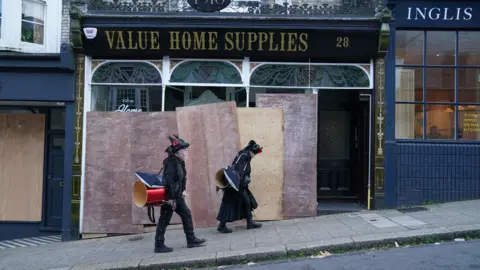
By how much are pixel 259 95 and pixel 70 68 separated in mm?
3985

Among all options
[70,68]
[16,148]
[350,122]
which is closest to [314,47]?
[350,122]

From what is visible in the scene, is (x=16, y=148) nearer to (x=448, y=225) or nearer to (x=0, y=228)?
(x=0, y=228)

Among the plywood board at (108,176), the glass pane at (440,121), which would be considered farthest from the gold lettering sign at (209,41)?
the glass pane at (440,121)

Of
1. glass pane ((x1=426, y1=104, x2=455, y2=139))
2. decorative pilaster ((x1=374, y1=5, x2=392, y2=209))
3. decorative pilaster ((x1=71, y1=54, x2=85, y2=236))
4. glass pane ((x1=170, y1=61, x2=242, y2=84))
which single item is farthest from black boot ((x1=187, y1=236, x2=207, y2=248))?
glass pane ((x1=426, y1=104, x2=455, y2=139))

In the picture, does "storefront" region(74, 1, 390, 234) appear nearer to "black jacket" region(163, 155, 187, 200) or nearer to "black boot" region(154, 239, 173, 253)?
"black boot" region(154, 239, 173, 253)

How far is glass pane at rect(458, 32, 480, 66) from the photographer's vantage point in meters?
10.3

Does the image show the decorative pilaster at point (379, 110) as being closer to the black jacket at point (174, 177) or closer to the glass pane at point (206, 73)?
the glass pane at point (206, 73)

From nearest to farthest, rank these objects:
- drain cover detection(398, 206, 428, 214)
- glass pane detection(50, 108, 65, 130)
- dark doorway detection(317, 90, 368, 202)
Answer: drain cover detection(398, 206, 428, 214) < glass pane detection(50, 108, 65, 130) < dark doorway detection(317, 90, 368, 202)

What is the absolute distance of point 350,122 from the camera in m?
11.7

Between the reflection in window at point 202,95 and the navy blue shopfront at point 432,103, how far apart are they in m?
3.28

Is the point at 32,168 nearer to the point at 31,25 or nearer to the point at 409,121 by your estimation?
the point at 31,25

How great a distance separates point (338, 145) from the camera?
464 inches

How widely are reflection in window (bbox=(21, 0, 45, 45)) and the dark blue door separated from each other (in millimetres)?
2262

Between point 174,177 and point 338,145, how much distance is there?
5.61 metres
